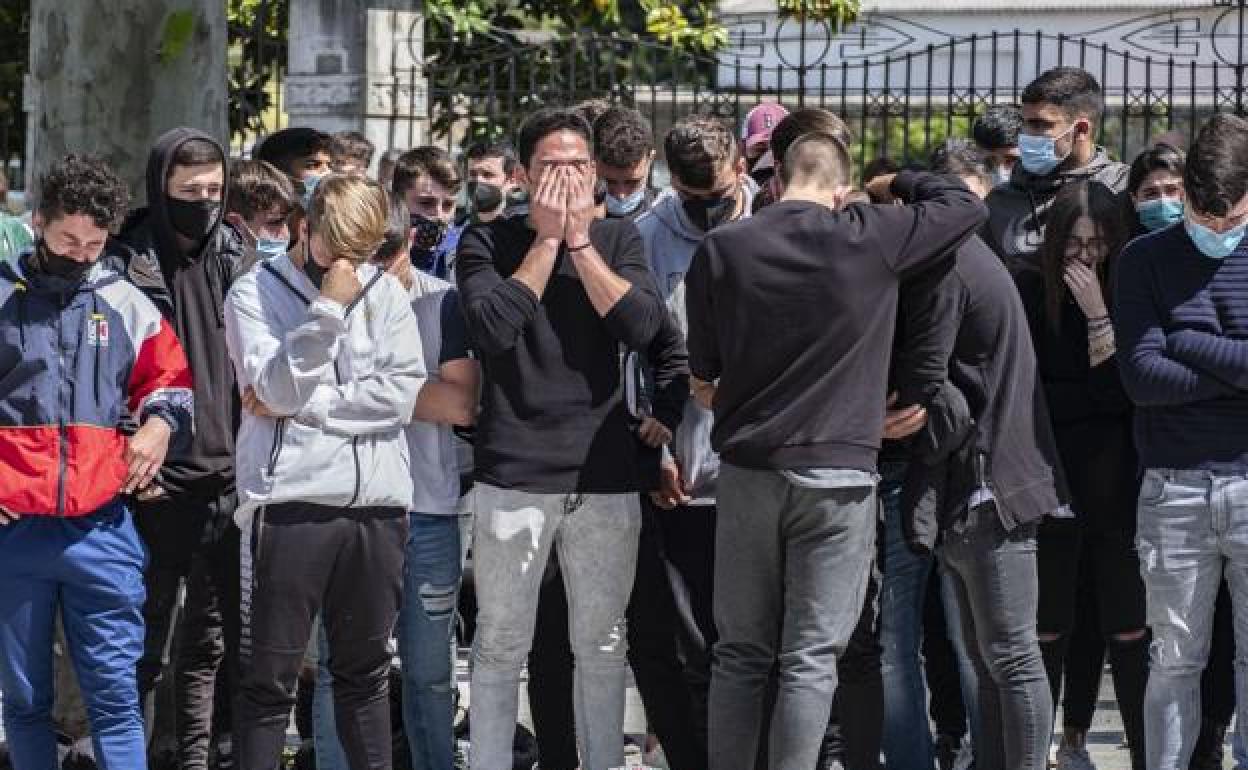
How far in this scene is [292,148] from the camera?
797cm

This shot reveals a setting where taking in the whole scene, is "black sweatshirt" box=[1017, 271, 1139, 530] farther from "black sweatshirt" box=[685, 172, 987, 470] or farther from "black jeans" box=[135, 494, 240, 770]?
"black jeans" box=[135, 494, 240, 770]

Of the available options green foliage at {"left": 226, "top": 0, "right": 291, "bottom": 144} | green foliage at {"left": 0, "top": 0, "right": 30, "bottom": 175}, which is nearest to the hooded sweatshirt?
green foliage at {"left": 226, "top": 0, "right": 291, "bottom": 144}

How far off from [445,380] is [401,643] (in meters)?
0.84

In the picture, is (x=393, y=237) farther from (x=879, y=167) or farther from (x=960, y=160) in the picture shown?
(x=879, y=167)

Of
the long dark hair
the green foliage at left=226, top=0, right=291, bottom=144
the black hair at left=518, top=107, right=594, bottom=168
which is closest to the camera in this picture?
the black hair at left=518, top=107, right=594, bottom=168

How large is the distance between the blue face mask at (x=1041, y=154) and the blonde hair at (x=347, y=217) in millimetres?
2214

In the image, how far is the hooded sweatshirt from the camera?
262 inches

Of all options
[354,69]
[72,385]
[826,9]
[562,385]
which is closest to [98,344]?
[72,385]

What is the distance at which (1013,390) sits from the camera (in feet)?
19.5

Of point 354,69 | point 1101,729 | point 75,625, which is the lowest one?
point 1101,729

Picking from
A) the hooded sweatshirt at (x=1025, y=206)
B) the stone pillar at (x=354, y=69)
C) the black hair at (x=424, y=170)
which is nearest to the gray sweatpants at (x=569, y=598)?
the hooded sweatshirt at (x=1025, y=206)

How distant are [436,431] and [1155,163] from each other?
235 cm

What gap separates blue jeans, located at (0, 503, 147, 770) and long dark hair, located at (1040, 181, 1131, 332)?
9.15 feet

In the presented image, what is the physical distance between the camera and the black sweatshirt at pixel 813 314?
5.55 metres
